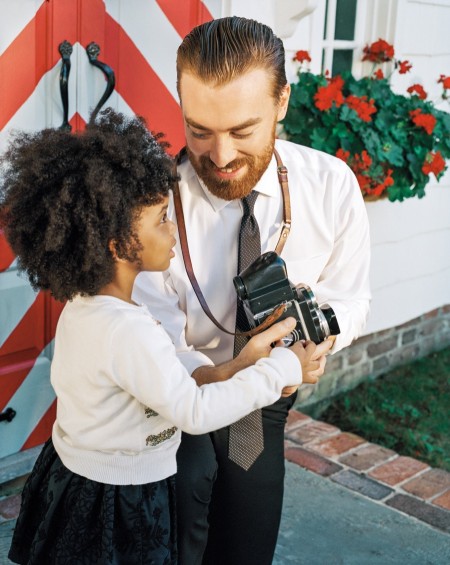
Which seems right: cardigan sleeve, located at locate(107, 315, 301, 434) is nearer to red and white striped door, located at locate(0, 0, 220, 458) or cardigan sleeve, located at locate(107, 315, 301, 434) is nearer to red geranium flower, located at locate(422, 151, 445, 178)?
red and white striped door, located at locate(0, 0, 220, 458)

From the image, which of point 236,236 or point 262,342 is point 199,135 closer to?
point 236,236

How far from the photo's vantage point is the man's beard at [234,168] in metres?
Answer: 2.42

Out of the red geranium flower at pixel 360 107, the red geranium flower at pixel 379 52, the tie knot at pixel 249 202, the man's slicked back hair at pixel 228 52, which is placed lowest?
the tie knot at pixel 249 202

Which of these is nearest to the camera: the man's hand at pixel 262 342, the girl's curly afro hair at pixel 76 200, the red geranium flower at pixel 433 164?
the girl's curly afro hair at pixel 76 200

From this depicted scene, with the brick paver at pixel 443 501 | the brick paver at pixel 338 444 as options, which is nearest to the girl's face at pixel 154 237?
the brick paver at pixel 443 501

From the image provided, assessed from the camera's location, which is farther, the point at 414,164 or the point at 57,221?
the point at 414,164

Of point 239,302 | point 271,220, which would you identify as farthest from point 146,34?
point 239,302

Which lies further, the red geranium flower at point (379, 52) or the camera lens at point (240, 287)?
the red geranium flower at point (379, 52)

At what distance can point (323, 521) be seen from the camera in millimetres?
3318

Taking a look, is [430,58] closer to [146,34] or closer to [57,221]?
[146,34]

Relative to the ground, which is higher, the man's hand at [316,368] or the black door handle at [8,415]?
the man's hand at [316,368]

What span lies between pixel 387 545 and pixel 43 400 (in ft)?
4.27

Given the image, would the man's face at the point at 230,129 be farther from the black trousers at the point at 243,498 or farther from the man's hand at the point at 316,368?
the black trousers at the point at 243,498

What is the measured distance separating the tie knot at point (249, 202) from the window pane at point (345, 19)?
2.10m
